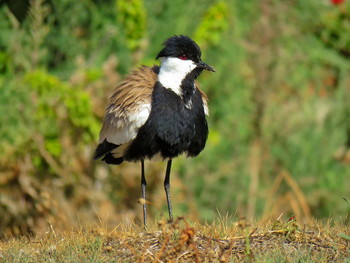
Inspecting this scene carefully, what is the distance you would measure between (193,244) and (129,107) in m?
2.07

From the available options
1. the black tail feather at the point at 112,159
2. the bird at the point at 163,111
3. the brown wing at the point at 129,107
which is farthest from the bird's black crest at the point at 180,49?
the black tail feather at the point at 112,159

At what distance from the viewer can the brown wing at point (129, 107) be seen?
6.34 metres

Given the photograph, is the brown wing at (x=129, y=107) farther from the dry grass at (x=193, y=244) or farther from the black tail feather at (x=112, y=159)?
the dry grass at (x=193, y=244)

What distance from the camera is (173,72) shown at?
21.3 feet

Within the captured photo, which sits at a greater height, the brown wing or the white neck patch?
the white neck patch

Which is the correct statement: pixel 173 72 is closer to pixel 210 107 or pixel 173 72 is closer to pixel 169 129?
pixel 169 129

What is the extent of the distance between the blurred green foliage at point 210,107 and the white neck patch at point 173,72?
2023mm

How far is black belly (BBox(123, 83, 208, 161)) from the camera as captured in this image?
6.27 m

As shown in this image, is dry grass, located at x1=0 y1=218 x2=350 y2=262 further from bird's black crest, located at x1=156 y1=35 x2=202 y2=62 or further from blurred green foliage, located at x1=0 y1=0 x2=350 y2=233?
blurred green foliage, located at x1=0 y1=0 x2=350 y2=233

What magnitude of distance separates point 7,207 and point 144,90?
10.5 ft

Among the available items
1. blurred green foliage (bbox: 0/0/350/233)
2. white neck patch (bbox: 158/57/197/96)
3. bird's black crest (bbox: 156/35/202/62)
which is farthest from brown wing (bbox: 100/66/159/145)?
blurred green foliage (bbox: 0/0/350/233)

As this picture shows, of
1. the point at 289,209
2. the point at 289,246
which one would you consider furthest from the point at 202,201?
the point at 289,246

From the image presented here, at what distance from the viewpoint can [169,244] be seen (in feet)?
16.2

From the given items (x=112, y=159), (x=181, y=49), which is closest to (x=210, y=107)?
(x=112, y=159)
